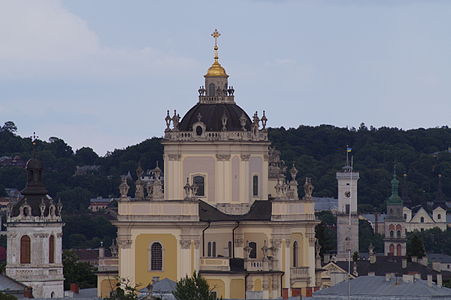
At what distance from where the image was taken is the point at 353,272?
166875 mm

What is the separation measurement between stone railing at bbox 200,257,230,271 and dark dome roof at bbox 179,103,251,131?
672 centimetres

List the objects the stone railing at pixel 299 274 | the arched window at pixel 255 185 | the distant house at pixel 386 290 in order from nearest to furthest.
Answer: the distant house at pixel 386 290 → the stone railing at pixel 299 274 → the arched window at pixel 255 185

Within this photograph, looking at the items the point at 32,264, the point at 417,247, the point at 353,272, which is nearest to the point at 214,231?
the point at 32,264

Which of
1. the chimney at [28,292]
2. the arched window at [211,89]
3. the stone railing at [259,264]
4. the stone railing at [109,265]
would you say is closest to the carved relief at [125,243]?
the stone railing at [109,265]

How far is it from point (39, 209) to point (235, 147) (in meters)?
15.0

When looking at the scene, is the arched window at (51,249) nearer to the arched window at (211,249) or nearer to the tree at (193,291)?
the arched window at (211,249)

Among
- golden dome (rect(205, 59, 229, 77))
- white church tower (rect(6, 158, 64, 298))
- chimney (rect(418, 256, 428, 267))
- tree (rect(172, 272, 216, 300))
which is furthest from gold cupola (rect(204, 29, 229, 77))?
chimney (rect(418, 256, 428, 267))

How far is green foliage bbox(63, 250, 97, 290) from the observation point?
513ft

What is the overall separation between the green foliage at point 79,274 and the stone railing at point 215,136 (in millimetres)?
22321

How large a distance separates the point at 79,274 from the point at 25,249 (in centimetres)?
1744

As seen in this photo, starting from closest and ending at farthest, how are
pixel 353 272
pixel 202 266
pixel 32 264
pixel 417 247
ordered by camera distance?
pixel 202 266 → pixel 32 264 → pixel 353 272 → pixel 417 247

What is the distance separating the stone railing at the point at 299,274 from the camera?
131 m

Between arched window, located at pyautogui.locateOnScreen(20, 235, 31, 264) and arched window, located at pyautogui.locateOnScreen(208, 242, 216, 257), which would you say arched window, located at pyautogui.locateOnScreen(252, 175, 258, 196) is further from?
arched window, located at pyautogui.locateOnScreen(20, 235, 31, 264)

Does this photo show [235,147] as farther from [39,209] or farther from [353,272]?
[353,272]
